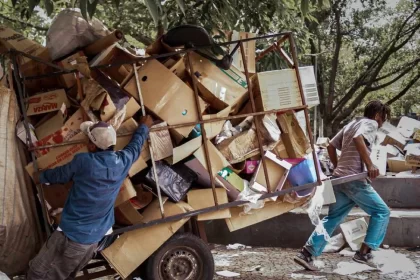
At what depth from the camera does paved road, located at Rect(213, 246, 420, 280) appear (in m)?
4.41

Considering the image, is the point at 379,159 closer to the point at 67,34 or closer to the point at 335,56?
the point at 67,34

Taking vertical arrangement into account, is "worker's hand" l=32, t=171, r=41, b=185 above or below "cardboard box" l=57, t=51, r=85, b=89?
below

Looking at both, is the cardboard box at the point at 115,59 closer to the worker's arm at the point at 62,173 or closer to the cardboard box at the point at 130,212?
the worker's arm at the point at 62,173

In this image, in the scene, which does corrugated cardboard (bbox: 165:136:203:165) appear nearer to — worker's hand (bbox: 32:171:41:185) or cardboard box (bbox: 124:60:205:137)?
cardboard box (bbox: 124:60:205:137)

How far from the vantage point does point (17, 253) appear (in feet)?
10.9

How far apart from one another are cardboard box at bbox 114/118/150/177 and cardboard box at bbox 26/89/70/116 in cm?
48

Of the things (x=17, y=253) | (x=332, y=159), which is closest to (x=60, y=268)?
(x=17, y=253)

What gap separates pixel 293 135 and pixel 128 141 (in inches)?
51.6

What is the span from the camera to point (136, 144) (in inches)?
126

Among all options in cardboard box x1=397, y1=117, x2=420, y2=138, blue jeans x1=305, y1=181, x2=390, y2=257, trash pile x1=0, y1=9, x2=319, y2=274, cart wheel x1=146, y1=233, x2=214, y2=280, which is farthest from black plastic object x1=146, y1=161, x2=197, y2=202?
cardboard box x1=397, y1=117, x2=420, y2=138

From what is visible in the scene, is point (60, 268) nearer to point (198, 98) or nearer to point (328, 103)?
point (198, 98)

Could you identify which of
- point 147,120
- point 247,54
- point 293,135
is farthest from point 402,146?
point 147,120

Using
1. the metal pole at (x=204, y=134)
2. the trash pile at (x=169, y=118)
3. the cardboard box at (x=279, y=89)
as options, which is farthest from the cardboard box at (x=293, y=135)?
the metal pole at (x=204, y=134)

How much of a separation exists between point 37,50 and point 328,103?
10827 millimetres
